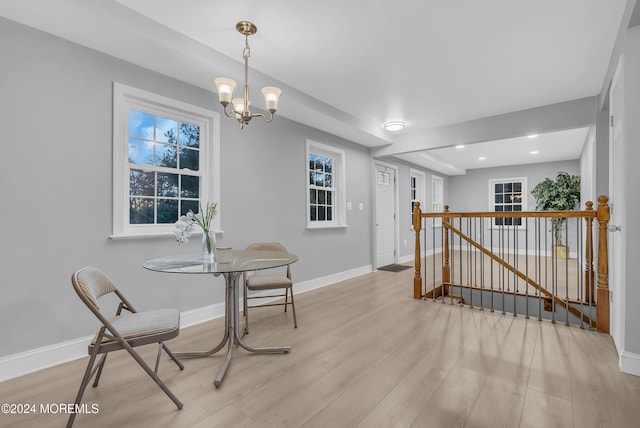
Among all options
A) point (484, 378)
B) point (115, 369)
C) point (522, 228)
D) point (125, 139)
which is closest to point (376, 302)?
point (484, 378)

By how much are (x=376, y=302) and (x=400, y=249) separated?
339 cm

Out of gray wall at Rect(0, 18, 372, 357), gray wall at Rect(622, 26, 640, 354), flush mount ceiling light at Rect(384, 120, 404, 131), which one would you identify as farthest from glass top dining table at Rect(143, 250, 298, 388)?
flush mount ceiling light at Rect(384, 120, 404, 131)

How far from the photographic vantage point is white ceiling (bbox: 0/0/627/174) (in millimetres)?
2193

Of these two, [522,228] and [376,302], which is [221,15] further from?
[522,228]

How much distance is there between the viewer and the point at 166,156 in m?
3.03

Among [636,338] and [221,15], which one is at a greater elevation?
[221,15]

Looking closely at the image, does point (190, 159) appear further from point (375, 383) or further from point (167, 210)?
point (375, 383)

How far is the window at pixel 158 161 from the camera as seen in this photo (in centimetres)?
264

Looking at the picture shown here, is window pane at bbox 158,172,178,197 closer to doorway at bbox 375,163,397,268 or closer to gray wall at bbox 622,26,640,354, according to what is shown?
gray wall at bbox 622,26,640,354

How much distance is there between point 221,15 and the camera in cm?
230

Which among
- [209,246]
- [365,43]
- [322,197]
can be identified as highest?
[365,43]

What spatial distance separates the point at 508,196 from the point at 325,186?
6540 millimetres

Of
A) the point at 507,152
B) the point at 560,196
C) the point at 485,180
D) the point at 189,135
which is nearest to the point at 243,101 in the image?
the point at 189,135

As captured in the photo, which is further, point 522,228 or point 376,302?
point 522,228
